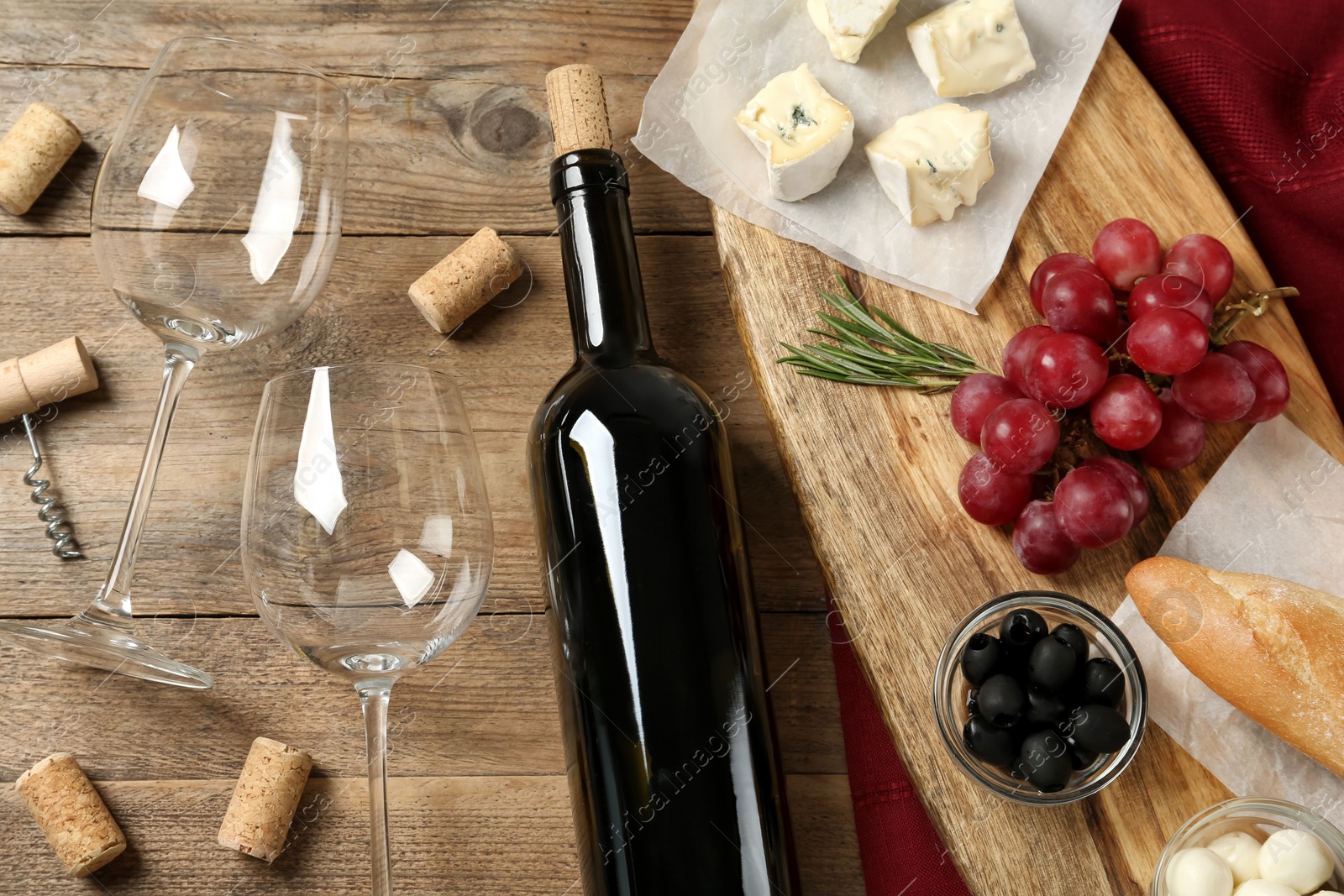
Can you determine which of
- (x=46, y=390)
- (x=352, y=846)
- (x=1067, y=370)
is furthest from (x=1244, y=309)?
(x=46, y=390)

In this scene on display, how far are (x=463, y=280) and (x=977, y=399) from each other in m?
0.48

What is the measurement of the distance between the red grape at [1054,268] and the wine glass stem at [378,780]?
25.5 inches

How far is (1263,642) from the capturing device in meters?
0.67

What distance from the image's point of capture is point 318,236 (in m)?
0.78

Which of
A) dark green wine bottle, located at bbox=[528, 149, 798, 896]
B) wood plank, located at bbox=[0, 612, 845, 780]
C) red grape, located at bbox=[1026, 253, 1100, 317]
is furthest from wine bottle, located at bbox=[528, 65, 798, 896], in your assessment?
red grape, located at bbox=[1026, 253, 1100, 317]

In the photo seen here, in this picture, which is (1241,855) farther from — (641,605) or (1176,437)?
(641,605)

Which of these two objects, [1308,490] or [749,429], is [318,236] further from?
[1308,490]

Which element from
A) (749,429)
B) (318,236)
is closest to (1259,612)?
(749,429)

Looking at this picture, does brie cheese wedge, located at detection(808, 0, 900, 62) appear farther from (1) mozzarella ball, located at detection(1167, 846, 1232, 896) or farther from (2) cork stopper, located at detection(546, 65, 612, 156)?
(1) mozzarella ball, located at detection(1167, 846, 1232, 896)

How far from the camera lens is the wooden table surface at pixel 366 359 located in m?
0.81

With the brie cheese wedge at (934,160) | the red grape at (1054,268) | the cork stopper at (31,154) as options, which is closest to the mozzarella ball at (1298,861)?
the red grape at (1054,268)

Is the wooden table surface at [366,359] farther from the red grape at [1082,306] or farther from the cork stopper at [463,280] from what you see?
the red grape at [1082,306]

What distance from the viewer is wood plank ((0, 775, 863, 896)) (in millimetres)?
796

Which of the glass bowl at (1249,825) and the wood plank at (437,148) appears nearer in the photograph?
the glass bowl at (1249,825)
